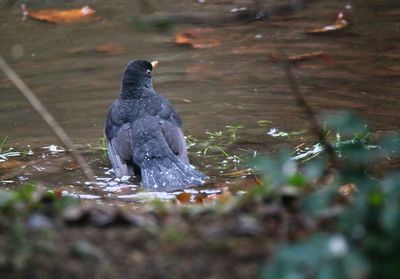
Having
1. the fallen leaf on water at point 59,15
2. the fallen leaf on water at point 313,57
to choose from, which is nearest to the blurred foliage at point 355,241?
the fallen leaf on water at point 313,57

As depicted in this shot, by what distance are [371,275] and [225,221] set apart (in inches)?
32.4

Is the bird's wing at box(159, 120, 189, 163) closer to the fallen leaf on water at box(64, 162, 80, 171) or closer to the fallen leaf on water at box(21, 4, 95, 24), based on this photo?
the fallen leaf on water at box(64, 162, 80, 171)

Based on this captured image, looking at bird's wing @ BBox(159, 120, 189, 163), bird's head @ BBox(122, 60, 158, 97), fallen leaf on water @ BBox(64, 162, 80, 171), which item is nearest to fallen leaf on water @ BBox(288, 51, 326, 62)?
bird's head @ BBox(122, 60, 158, 97)

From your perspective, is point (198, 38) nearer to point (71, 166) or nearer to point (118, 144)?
point (118, 144)

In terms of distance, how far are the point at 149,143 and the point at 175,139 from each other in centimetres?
25

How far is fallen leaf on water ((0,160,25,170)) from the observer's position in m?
8.46

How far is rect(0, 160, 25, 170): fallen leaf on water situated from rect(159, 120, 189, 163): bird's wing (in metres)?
1.41

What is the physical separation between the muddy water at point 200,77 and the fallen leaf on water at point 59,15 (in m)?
0.13

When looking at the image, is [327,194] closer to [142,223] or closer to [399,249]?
[399,249]

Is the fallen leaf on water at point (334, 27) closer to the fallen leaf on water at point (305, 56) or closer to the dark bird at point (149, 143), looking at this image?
the fallen leaf on water at point (305, 56)

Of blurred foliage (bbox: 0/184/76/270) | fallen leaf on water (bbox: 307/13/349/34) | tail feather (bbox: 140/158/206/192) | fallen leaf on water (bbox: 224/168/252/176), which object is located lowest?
fallen leaf on water (bbox: 224/168/252/176)

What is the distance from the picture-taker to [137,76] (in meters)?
9.38

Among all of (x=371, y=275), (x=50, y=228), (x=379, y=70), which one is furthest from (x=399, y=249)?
(x=379, y=70)

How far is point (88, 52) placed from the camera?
12.6m
